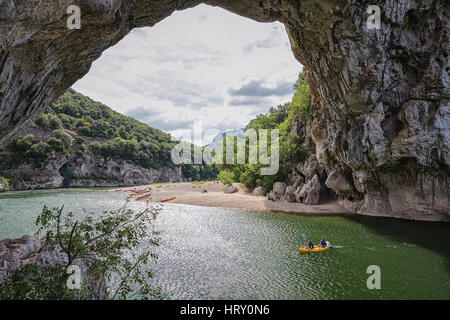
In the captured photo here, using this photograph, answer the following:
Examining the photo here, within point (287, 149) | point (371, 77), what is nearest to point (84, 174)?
point (287, 149)

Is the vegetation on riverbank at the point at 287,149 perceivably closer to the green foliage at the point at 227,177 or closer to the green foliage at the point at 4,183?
the green foliage at the point at 227,177

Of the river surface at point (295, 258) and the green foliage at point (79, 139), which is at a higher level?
the green foliage at point (79, 139)

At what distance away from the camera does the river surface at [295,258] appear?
1156 centimetres

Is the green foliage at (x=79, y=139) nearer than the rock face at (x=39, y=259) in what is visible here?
No

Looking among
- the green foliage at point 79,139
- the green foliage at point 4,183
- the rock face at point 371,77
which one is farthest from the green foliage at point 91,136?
the rock face at point 371,77

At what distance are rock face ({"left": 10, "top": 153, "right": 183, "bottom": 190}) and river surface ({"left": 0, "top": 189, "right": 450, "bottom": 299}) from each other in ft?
152

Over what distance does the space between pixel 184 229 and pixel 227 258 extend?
26.9ft

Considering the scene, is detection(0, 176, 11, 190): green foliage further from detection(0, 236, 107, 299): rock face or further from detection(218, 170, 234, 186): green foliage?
detection(0, 236, 107, 299): rock face

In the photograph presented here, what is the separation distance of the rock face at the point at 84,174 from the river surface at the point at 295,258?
4636cm

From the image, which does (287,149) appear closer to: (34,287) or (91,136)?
(34,287)

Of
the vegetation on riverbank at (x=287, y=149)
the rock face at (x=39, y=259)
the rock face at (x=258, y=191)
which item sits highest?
the vegetation on riverbank at (x=287, y=149)

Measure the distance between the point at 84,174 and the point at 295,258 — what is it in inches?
3318
